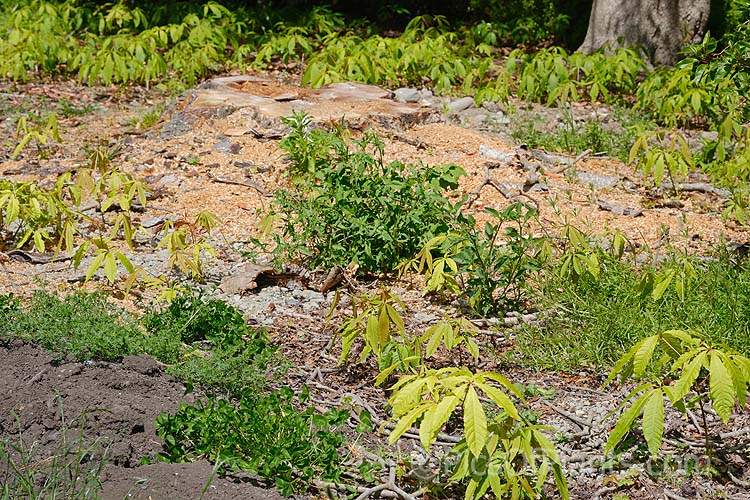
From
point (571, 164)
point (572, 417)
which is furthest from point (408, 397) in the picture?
point (571, 164)

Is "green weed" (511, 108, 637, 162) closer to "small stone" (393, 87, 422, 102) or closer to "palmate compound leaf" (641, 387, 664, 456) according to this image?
Result: "small stone" (393, 87, 422, 102)

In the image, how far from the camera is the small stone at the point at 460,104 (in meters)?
7.58

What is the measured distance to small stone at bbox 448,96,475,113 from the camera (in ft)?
24.9

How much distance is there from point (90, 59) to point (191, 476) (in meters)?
6.36

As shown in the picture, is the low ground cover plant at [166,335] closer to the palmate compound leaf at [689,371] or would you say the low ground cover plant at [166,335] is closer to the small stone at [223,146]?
the palmate compound leaf at [689,371]

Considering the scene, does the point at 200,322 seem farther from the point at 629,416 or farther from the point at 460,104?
the point at 460,104

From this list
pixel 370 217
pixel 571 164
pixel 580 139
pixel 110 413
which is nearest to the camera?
pixel 110 413

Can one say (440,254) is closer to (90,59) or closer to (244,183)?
(244,183)

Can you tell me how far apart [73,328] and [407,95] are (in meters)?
4.46

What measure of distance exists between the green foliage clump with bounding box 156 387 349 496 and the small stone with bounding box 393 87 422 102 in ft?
15.5

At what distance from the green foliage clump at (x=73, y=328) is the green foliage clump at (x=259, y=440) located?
0.59 m

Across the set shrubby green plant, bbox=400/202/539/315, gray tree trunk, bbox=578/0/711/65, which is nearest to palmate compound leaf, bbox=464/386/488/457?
shrubby green plant, bbox=400/202/539/315

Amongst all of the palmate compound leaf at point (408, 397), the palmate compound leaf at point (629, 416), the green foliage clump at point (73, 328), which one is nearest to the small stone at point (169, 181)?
the green foliage clump at point (73, 328)

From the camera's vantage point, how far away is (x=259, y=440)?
123 inches
